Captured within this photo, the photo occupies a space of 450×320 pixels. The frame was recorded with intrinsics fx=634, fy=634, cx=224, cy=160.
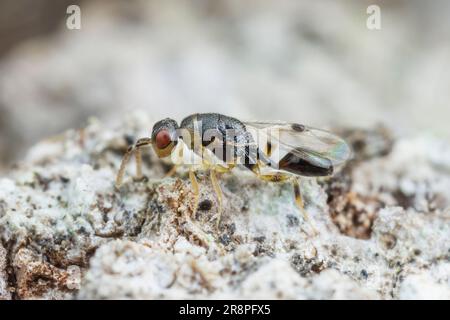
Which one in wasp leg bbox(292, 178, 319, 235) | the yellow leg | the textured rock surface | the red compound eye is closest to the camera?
the textured rock surface

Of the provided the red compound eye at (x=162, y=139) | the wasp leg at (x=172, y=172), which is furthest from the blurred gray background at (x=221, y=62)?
the red compound eye at (x=162, y=139)

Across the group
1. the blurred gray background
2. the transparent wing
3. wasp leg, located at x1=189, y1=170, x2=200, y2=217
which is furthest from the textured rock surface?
the blurred gray background

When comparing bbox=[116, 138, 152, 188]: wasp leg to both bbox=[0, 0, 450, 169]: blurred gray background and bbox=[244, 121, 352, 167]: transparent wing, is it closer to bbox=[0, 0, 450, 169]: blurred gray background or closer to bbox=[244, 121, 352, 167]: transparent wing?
bbox=[244, 121, 352, 167]: transparent wing

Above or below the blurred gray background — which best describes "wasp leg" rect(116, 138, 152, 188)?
below

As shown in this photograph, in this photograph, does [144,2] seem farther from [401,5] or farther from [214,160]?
[214,160]

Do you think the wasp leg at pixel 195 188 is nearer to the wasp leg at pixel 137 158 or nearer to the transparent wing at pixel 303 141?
the wasp leg at pixel 137 158

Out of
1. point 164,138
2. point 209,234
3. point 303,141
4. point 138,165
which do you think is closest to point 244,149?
→ point 303,141

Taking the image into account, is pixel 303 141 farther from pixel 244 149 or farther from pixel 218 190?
pixel 218 190

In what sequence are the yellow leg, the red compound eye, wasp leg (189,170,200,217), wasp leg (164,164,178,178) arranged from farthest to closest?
1. wasp leg (164,164,178,178)
2. the yellow leg
3. the red compound eye
4. wasp leg (189,170,200,217)

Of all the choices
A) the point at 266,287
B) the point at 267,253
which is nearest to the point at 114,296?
the point at 266,287
